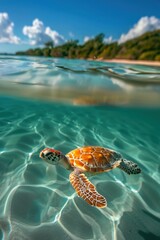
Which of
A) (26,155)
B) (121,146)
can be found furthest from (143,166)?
(26,155)

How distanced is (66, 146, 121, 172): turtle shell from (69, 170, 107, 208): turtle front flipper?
19 cm

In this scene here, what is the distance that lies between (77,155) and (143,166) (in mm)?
2079

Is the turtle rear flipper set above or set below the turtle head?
below

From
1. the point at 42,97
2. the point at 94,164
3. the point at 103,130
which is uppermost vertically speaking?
the point at 94,164

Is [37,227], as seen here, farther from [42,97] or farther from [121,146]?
[42,97]

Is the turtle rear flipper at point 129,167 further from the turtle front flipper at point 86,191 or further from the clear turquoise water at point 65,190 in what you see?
the turtle front flipper at point 86,191

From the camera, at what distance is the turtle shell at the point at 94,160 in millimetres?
3160

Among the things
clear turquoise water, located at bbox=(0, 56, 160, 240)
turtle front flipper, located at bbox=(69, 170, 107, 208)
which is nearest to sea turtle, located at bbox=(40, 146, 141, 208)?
turtle front flipper, located at bbox=(69, 170, 107, 208)

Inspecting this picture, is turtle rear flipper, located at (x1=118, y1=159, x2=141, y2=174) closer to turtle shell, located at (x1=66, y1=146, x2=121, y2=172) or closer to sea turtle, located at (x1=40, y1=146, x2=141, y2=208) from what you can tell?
sea turtle, located at (x1=40, y1=146, x2=141, y2=208)

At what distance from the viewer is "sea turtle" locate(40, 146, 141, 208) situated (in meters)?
2.58

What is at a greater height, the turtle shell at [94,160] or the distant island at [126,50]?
the distant island at [126,50]

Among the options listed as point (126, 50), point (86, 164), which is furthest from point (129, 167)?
point (126, 50)

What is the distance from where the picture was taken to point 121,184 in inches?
137

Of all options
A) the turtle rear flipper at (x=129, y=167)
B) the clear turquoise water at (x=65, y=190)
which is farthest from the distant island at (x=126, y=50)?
the turtle rear flipper at (x=129, y=167)
